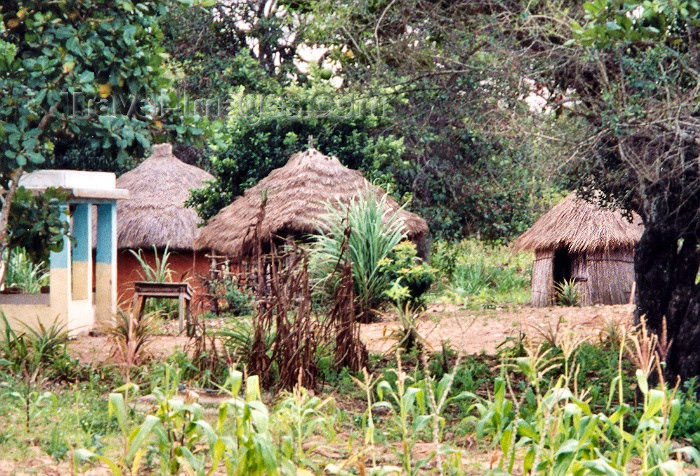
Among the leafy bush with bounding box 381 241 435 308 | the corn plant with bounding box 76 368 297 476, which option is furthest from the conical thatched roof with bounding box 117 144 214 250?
the corn plant with bounding box 76 368 297 476

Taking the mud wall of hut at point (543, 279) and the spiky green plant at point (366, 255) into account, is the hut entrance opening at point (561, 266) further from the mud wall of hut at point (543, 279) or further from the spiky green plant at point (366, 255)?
the spiky green plant at point (366, 255)

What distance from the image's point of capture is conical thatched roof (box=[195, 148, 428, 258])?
44.6ft

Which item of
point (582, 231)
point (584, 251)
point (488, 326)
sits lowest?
point (488, 326)

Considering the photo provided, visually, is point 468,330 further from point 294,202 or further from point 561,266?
point 561,266

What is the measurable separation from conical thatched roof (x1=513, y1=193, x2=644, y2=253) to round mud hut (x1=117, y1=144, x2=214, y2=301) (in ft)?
19.2

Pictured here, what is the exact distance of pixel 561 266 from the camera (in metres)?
16.2

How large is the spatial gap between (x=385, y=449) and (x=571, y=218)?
35.0 ft

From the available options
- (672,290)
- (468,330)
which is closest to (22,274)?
(468,330)

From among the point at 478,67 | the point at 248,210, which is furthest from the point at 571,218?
the point at 478,67

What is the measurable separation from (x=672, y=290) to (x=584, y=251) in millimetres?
9050

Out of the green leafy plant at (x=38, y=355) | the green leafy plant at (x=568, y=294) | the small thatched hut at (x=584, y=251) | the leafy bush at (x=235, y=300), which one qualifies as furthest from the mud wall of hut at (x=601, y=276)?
the green leafy plant at (x=38, y=355)

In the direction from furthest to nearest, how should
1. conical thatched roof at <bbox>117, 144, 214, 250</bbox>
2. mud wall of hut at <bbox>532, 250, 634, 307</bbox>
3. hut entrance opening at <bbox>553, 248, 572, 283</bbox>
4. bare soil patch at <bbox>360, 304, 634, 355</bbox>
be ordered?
1. conical thatched roof at <bbox>117, 144, 214, 250</bbox>
2. hut entrance opening at <bbox>553, 248, 572, 283</bbox>
3. mud wall of hut at <bbox>532, 250, 634, 307</bbox>
4. bare soil patch at <bbox>360, 304, 634, 355</bbox>

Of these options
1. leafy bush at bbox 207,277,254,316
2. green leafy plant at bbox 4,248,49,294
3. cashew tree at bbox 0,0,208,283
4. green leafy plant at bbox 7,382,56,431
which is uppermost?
cashew tree at bbox 0,0,208,283

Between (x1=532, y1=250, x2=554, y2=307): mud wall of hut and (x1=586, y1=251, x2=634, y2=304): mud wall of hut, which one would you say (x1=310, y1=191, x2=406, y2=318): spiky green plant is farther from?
(x1=586, y1=251, x2=634, y2=304): mud wall of hut
